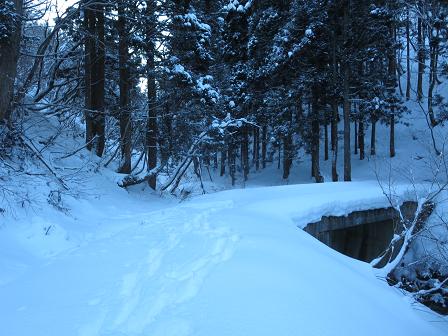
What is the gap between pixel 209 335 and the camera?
9.39 feet

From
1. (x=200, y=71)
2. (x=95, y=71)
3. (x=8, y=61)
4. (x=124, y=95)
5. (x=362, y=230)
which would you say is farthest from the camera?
(x=200, y=71)

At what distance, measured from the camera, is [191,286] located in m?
3.83

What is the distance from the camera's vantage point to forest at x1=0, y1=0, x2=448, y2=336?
141 inches

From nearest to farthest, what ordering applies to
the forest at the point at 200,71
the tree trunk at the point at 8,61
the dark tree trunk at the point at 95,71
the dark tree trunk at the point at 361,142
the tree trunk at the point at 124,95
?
the tree trunk at the point at 8,61 < the forest at the point at 200,71 < the dark tree trunk at the point at 95,71 < the tree trunk at the point at 124,95 < the dark tree trunk at the point at 361,142

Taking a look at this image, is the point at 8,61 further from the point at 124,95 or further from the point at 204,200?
the point at 124,95

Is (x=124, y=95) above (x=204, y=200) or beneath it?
above

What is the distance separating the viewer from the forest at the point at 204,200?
3.58 m

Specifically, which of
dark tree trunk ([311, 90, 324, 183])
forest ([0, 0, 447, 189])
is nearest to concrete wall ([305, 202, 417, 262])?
forest ([0, 0, 447, 189])

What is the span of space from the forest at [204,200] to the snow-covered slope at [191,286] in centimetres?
2

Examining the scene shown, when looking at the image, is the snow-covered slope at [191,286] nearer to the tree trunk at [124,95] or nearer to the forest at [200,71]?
the forest at [200,71]

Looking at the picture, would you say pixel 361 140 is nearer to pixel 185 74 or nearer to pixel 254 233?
pixel 185 74

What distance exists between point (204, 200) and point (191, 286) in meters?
6.42

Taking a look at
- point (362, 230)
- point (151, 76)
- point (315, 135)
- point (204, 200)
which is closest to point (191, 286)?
point (204, 200)

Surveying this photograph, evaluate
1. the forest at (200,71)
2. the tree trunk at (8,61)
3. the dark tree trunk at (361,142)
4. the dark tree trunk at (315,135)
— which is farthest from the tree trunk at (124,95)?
the dark tree trunk at (361,142)
